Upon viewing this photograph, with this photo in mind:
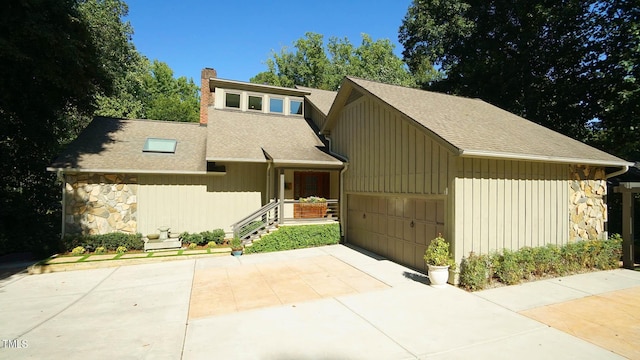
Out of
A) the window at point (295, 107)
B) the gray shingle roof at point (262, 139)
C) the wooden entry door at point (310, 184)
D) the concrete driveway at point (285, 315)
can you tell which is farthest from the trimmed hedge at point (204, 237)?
the window at point (295, 107)

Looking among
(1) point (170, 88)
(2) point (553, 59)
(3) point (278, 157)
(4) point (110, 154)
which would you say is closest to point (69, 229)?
(4) point (110, 154)

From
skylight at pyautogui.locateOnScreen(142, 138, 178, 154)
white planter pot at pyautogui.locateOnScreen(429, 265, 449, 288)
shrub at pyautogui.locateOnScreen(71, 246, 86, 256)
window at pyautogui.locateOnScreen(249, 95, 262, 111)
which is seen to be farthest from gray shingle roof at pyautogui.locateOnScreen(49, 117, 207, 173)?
white planter pot at pyautogui.locateOnScreen(429, 265, 449, 288)

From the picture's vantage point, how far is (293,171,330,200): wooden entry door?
1455cm

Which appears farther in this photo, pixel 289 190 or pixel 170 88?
pixel 170 88

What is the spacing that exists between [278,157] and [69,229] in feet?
26.9

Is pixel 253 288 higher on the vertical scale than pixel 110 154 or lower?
lower

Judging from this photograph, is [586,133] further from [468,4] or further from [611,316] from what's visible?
[611,316]

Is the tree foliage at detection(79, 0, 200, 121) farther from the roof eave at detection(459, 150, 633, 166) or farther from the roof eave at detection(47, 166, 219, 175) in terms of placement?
the roof eave at detection(459, 150, 633, 166)

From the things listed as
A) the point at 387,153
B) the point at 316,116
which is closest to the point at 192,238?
the point at 387,153

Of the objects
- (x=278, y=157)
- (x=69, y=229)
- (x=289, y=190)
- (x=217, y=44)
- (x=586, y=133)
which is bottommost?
(x=69, y=229)

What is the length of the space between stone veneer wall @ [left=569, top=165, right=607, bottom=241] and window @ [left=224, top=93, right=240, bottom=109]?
15.1 meters

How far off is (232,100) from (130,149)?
5.93m

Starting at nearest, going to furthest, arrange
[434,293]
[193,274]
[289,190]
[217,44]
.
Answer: [434,293] → [193,274] → [289,190] → [217,44]

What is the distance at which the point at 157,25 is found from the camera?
18.7 metres
